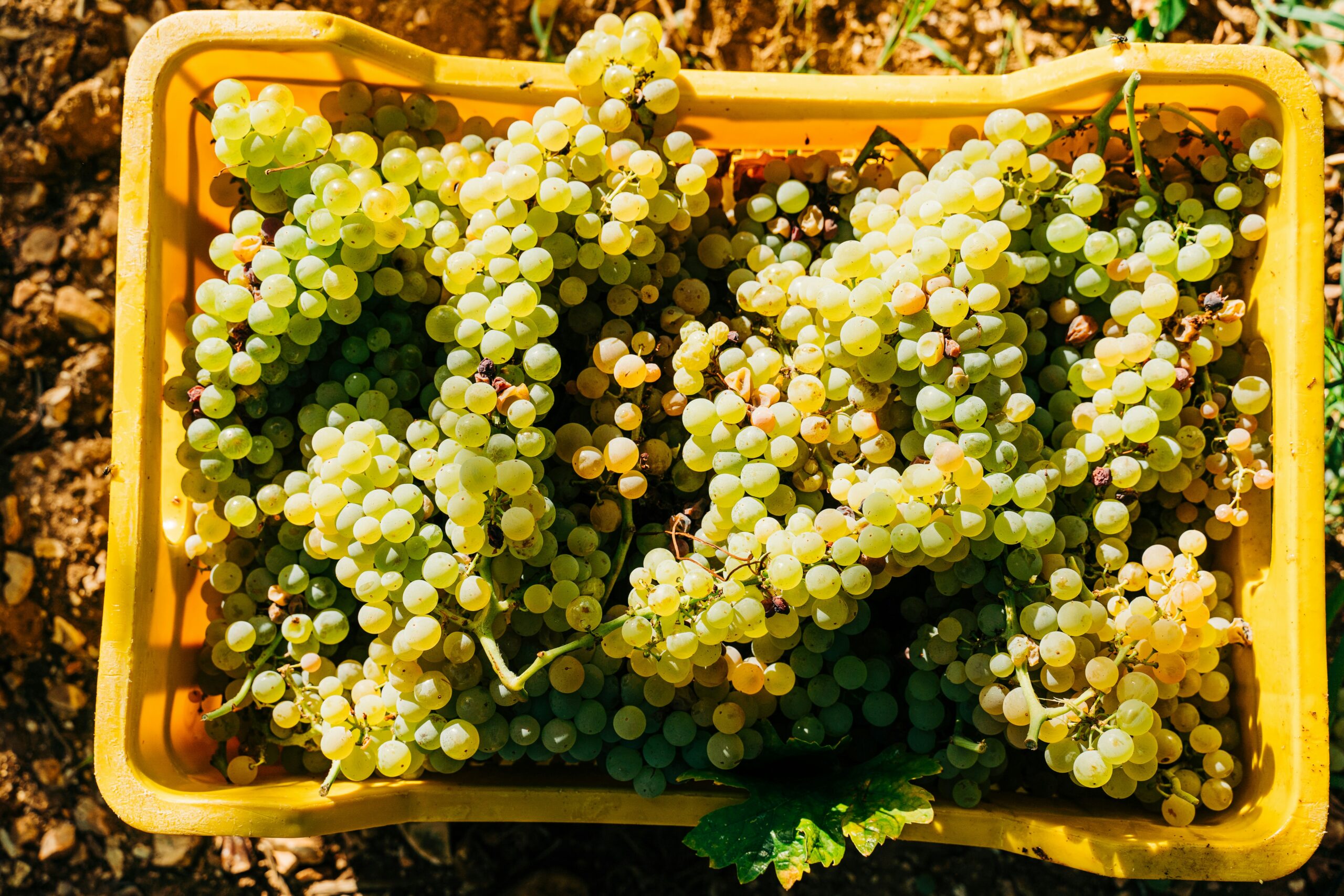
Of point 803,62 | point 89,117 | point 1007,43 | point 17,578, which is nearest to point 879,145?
point 803,62

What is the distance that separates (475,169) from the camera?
937 mm

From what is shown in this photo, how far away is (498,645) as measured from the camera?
35.4 inches

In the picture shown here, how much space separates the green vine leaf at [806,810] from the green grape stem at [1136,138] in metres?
0.61

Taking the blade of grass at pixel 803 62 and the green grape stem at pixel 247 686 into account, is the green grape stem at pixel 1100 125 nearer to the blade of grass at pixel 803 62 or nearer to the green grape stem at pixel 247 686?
the blade of grass at pixel 803 62

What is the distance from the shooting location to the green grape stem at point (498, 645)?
80 centimetres

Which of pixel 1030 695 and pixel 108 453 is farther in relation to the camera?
pixel 108 453

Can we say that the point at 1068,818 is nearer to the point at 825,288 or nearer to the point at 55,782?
the point at 825,288

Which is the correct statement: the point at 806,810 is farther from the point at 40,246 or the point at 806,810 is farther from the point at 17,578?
the point at 40,246

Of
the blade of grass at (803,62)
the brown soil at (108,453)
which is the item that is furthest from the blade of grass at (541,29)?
the blade of grass at (803,62)

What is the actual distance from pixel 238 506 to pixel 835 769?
641mm

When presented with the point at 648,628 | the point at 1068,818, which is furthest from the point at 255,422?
the point at 1068,818

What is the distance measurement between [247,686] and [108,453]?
0.56 meters

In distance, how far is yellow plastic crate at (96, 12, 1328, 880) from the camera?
903 mm

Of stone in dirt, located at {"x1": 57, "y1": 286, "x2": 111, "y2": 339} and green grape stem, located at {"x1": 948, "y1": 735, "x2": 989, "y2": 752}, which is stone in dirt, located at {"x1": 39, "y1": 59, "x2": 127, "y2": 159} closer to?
stone in dirt, located at {"x1": 57, "y1": 286, "x2": 111, "y2": 339}
